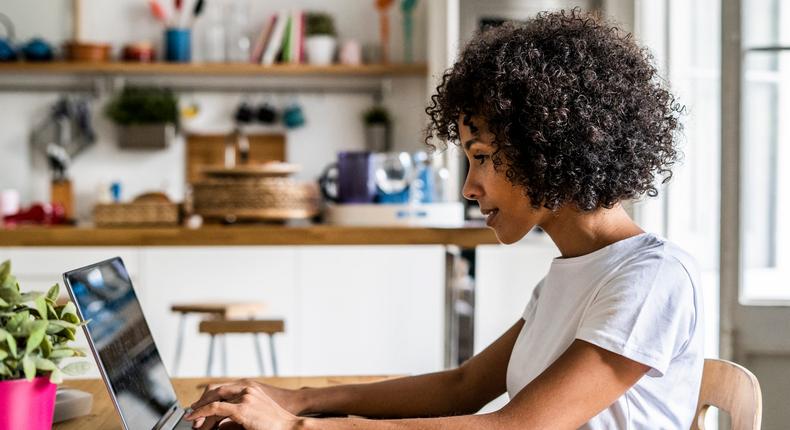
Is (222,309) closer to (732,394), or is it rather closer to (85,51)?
(85,51)

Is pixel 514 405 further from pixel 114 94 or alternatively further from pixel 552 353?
pixel 114 94

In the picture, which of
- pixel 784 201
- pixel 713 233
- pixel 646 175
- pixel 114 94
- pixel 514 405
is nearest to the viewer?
pixel 514 405

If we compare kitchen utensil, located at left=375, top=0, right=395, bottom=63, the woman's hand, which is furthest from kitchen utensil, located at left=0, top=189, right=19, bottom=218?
the woman's hand

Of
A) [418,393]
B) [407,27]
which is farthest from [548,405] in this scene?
[407,27]

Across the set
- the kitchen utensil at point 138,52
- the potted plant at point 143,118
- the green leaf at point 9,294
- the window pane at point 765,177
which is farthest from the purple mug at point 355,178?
the green leaf at point 9,294

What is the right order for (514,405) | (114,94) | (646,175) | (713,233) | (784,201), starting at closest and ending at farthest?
1. (514,405)
2. (646,175)
3. (784,201)
4. (713,233)
5. (114,94)

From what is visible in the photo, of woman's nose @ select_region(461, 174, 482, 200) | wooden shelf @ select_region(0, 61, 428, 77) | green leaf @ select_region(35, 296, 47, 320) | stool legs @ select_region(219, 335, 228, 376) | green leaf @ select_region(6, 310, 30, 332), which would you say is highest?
wooden shelf @ select_region(0, 61, 428, 77)

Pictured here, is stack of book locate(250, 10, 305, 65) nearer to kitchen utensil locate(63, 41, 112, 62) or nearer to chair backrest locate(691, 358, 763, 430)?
kitchen utensil locate(63, 41, 112, 62)

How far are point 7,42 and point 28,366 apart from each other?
177 inches

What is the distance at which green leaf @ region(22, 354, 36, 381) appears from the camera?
3.14 ft

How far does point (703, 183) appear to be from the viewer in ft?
11.4

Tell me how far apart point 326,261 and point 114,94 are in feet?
7.20

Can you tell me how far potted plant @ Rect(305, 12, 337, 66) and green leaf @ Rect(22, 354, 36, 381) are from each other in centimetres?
421

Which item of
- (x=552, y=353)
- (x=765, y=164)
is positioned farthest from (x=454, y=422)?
(x=765, y=164)
